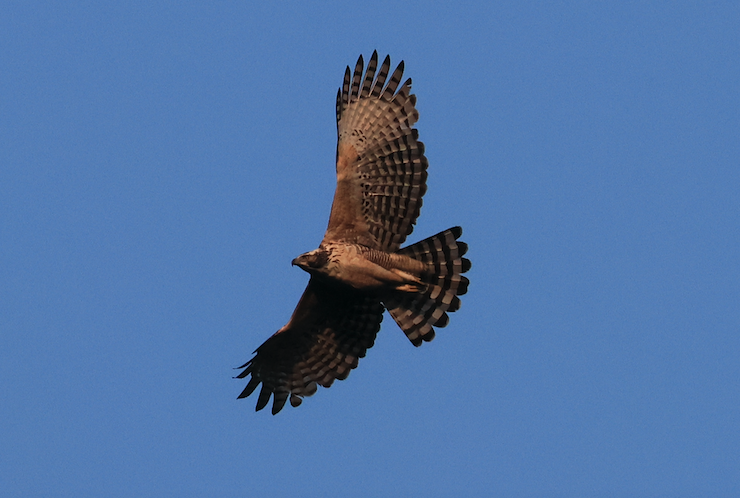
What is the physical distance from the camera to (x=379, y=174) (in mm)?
16469

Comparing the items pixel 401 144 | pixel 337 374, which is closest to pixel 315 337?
pixel 337 374

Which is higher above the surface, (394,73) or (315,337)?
(394,73)

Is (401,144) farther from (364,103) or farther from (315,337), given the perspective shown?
(315,337)

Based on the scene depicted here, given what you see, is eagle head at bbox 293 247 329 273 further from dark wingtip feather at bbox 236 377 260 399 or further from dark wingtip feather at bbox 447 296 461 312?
dark wingtip feather at bbox 236 377 260 399

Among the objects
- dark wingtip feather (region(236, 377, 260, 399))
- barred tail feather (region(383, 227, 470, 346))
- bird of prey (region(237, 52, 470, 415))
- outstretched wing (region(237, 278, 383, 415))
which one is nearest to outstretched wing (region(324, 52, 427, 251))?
bird of prey (region(237, 52, 470, 415))

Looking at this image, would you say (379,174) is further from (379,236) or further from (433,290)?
(433,290)

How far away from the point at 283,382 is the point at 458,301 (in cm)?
257

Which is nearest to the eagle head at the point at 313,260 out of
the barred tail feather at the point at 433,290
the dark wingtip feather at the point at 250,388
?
the barred tail feather at the point at 433,290

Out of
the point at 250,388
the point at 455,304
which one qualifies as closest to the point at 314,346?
the point at 250,388

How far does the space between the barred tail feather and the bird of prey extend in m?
0.01

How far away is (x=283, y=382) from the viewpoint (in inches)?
698

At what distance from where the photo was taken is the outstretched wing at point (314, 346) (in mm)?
17031

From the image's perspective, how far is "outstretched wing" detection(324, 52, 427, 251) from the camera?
53.9 feet

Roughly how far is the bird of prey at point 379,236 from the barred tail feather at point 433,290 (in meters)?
0.01
